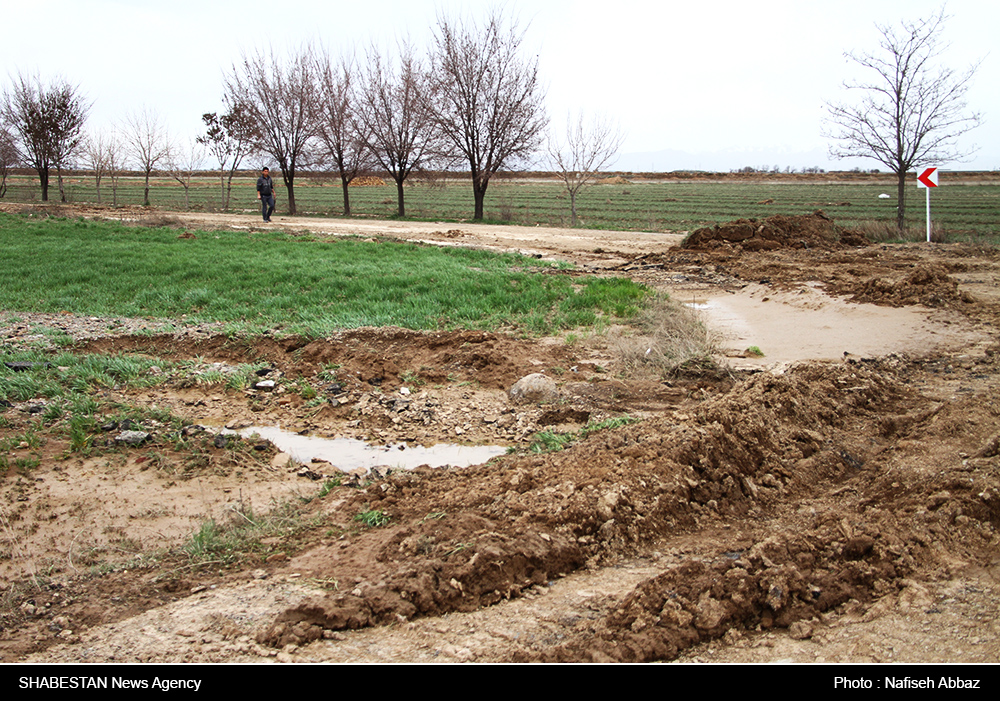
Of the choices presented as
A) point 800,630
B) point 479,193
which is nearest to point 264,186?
point 479,193

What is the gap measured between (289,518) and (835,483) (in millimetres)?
4158

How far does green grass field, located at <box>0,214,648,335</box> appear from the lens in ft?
33.8

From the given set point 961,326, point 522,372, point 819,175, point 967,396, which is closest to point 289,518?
point 522,372

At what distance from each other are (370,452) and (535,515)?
2556 millimetres

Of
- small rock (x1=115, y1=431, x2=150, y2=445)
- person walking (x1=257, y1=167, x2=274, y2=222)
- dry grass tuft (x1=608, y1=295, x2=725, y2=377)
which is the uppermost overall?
person walking (x1=257, y1=167, x2=274, y2=222)

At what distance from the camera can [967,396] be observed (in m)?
6.58

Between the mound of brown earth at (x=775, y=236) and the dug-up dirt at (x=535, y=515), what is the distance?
8.80m

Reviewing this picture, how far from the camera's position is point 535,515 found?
423 cm

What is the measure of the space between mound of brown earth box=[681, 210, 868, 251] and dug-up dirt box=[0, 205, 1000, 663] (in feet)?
28.9

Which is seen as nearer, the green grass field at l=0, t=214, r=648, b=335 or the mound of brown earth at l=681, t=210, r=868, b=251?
the green grass field at l=0, t=214, r=648, b=335

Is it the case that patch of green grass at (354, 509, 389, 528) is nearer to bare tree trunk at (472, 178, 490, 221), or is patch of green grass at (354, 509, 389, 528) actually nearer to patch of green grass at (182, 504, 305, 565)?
patch of green grass at (182, 504, 305, 565)

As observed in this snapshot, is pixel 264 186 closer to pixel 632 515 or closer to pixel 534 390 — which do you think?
pixel 534 390

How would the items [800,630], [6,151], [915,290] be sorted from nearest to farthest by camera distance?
[800,630] → [915,290] → [6,151]

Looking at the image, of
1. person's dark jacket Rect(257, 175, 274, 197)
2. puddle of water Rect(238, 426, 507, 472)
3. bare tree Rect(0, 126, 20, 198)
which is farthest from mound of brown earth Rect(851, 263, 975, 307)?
bare tree Rect(0, 126, 20, 198)
